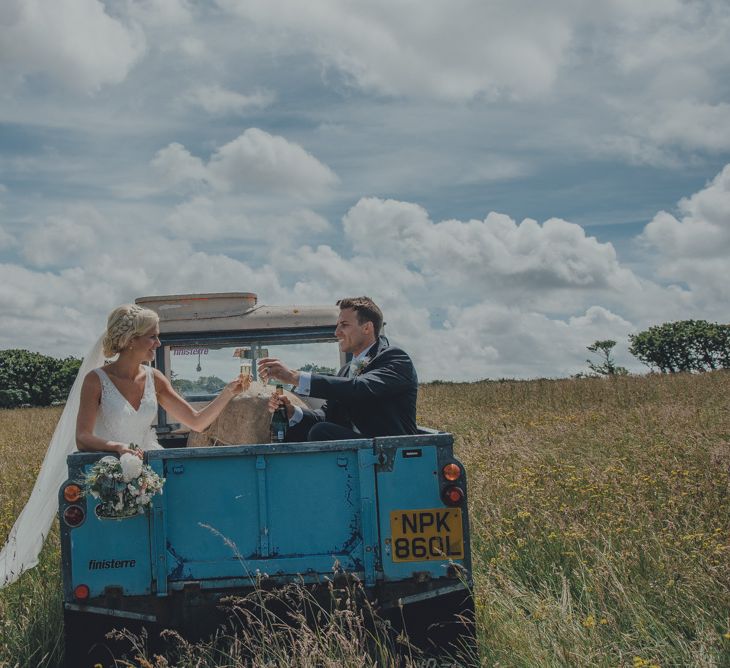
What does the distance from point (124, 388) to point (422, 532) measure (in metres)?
2.22

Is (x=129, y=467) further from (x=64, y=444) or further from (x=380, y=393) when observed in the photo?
(x=64, y=444)

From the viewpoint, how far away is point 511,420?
15.4m

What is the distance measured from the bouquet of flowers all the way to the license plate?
1.34 m

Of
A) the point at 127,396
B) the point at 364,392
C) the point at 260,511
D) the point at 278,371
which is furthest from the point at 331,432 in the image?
the point at 127,396

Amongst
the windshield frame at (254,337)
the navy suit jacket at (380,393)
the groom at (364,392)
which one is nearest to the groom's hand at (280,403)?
the groom at (364,392)

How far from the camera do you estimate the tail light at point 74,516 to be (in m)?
4.55

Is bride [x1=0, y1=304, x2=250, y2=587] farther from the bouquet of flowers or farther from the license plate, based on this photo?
the license plate

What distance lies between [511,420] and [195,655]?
11.5 metres

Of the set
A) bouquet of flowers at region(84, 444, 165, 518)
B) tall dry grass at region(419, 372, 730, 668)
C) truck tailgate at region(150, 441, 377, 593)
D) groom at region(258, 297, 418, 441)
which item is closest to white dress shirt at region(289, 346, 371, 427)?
groom at region(258, 297, 418, 441)

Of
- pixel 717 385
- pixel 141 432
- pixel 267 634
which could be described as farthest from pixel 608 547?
pixel 717 385

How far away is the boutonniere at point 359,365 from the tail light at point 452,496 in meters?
1.13

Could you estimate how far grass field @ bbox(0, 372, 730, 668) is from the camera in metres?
4.47

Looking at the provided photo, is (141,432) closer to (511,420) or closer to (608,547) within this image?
(608,547)

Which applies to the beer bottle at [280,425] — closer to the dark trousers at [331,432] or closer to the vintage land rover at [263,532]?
the dark trousers at [331,432]
